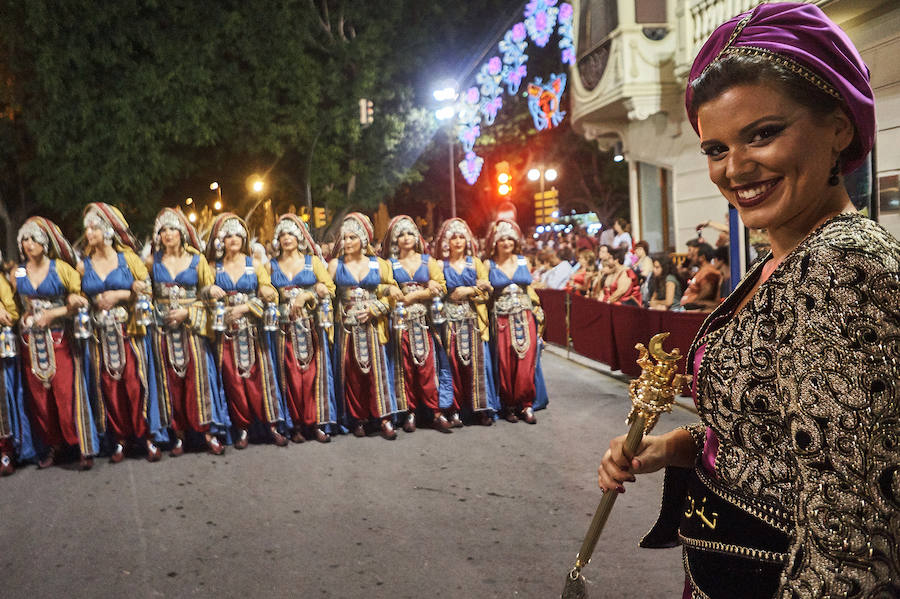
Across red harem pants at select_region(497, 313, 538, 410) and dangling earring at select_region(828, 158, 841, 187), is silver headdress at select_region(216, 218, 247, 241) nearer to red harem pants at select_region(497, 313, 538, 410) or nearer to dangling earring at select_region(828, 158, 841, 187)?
red harem pants at select_region(497, 313, 538, 410)

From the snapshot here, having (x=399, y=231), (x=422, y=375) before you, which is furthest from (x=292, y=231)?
(x=422, y=375)

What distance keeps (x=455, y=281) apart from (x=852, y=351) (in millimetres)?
6929

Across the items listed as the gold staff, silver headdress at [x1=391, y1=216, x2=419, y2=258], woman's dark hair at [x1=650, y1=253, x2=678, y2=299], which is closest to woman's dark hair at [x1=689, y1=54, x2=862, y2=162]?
the gold staff

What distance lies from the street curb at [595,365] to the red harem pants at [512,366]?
67.6 inches

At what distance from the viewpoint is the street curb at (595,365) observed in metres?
8.61

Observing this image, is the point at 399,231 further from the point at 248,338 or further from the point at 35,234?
the point at 35,234

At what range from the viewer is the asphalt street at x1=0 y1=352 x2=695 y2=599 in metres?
4.27

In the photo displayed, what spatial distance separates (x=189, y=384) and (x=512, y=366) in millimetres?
3311

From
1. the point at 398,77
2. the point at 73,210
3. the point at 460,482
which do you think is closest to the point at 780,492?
the point at 460,482

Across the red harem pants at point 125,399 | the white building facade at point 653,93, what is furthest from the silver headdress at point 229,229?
the white building facade at point 653,93

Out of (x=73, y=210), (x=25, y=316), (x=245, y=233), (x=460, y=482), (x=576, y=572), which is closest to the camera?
(x=576, y=572)

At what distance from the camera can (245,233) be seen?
745 cm

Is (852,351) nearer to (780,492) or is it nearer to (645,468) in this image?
(780,492)

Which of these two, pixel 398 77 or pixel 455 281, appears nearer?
pixel 455 281
